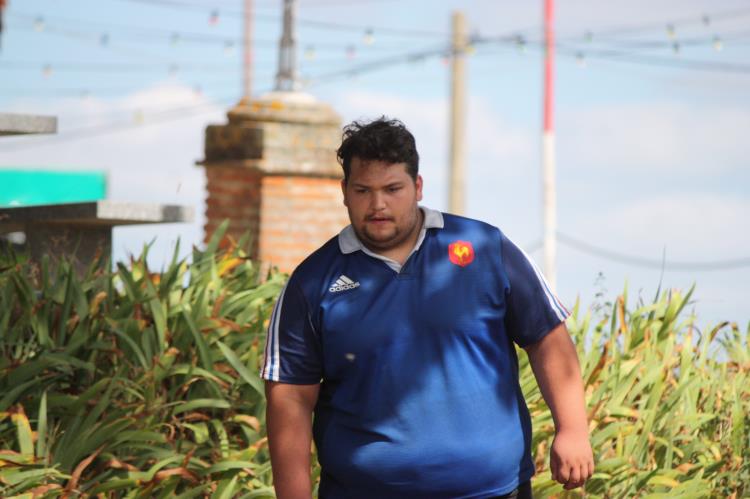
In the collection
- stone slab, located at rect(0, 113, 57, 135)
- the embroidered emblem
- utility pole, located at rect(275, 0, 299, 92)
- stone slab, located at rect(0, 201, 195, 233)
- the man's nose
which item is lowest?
the embroidered emblem

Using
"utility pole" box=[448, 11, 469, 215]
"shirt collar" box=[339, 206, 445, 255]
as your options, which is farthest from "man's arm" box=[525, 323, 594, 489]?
"utility pole" box=[448, 11, 469, 215]

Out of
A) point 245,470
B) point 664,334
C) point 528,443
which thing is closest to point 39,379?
point 245,470

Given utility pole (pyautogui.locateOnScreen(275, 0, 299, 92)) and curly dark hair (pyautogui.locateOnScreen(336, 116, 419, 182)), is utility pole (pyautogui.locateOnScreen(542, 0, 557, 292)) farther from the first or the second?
curly dark hair (pyautogui.locateOnScreen(336, 116, 419, 182))

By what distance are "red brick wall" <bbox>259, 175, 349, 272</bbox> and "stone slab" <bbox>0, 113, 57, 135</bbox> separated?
4904 mm

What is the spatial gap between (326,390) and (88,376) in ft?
9.79

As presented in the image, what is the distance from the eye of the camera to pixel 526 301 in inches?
153

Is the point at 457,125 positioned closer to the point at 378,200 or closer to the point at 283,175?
the point at 283,175

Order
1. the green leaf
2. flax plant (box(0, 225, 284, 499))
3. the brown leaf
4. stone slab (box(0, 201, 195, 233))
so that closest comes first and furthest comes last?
the brown leaf < flax plant (box(0, 225, 284, 499)) < the green leaf < stone slab (box(0, 201, 195, 233))

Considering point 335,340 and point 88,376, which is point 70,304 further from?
point 335,340

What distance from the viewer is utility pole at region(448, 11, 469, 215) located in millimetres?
23016

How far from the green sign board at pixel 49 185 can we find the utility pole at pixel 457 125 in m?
7.30

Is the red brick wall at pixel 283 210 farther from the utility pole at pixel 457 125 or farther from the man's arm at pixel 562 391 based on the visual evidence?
the utility pole at pixel 457 125

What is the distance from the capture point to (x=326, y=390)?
392cm

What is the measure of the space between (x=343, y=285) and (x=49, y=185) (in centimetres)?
1540
